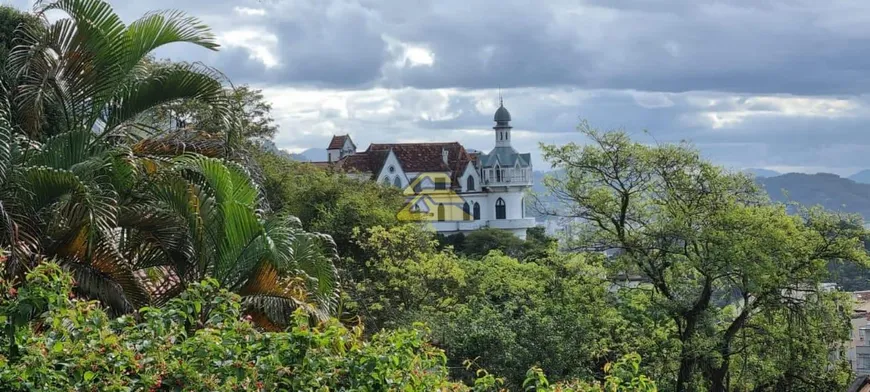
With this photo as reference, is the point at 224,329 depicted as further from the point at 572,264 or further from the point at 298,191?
the point at 298,191

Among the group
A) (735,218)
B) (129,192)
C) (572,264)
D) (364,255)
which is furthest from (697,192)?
(129,192)

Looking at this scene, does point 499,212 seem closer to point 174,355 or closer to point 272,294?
point 272,294

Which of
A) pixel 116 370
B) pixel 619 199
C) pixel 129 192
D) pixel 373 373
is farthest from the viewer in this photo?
pixel 619 199

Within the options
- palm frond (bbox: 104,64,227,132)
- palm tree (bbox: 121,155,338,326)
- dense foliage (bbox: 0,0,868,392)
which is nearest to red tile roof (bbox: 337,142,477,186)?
dense foliage (bbox: 0,0,868,392)

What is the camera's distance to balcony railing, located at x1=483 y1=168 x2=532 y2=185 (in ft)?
293

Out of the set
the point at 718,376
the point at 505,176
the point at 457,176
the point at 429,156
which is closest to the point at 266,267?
the point at 718,376

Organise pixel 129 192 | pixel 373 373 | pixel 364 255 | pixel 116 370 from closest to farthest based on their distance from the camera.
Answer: pixel 116 370 → pixel 373 373 → pixel 129 192 → pixel 364 255

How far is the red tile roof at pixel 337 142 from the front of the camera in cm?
8906

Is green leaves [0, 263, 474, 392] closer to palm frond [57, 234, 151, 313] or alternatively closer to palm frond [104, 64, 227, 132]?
palm frond [57, 234, 151, 313]

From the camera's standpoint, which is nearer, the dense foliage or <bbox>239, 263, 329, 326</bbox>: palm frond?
the dense foliage

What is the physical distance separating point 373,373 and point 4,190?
3998 millimetres

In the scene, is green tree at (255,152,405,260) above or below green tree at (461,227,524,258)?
above

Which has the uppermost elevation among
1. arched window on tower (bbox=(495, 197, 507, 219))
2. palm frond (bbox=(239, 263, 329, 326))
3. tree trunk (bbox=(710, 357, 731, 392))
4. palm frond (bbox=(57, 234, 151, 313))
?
palm frond (bbox=(57, 234, 151, 313))

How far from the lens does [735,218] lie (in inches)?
811
